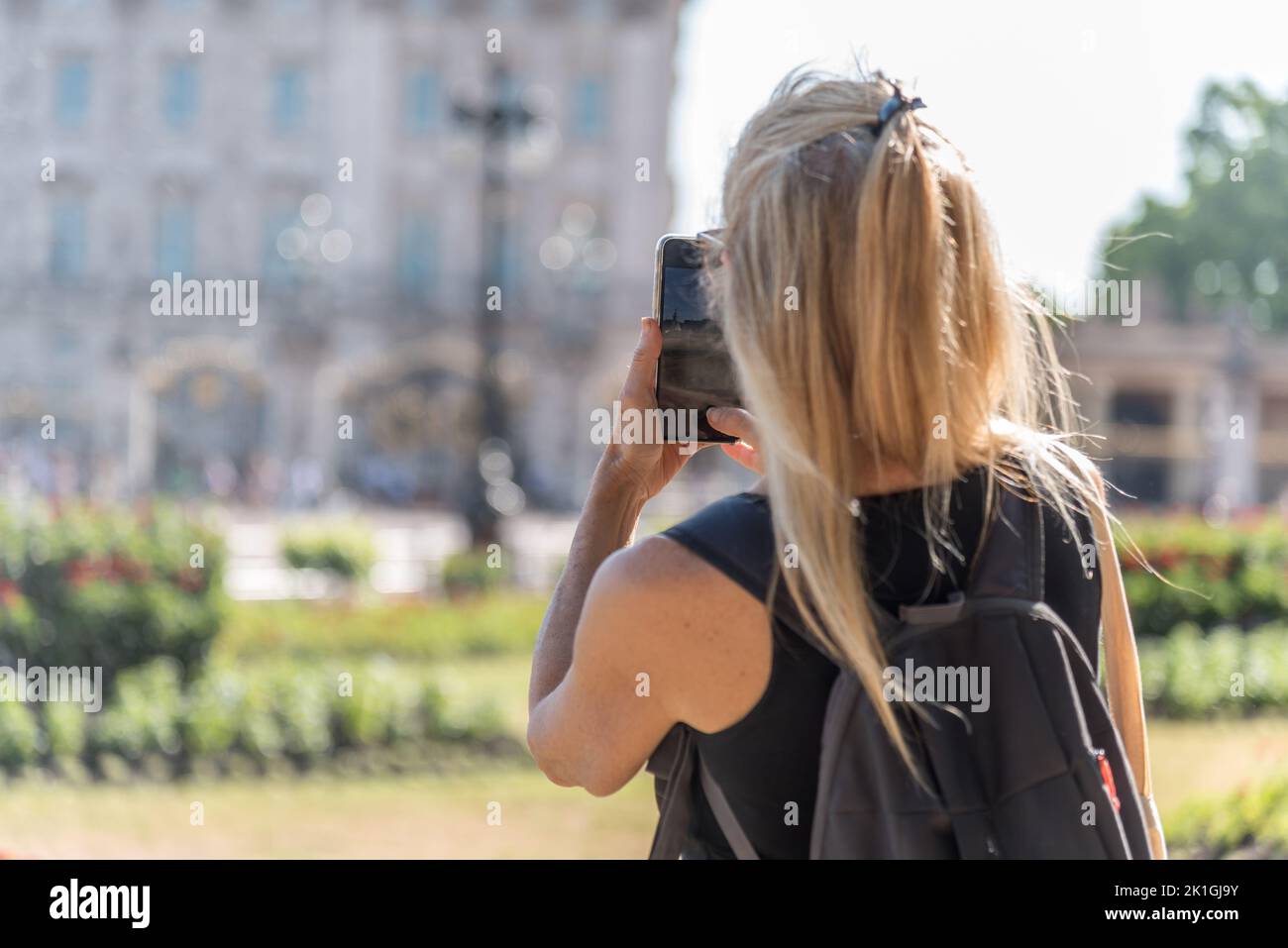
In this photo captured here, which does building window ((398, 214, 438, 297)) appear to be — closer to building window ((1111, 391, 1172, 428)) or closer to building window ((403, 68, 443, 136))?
building window ((403, 68, 443, 136))

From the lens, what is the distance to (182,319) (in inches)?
1273

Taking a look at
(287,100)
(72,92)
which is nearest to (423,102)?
(287,100)

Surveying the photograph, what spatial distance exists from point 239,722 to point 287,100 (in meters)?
31.4

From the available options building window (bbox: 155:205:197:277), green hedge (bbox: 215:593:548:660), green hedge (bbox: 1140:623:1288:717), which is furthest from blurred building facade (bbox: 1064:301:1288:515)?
green hedge (bbox: 215:593:548:660)

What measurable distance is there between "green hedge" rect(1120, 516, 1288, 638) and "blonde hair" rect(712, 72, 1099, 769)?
875cm

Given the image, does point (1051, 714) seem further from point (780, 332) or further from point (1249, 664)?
point (1249, 664)

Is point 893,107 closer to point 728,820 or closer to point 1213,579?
point 728,820

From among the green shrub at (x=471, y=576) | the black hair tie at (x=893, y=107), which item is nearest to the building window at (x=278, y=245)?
the green shrub at (x=471, y=576)

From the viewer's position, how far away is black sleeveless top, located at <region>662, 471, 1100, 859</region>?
49.9 inches

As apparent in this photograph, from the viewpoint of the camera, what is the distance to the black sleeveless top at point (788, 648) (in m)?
1.27

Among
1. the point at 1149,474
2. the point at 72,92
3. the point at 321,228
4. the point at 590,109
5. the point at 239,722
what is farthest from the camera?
the point at 1149,474

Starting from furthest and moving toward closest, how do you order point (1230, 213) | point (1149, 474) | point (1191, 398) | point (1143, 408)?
point (1143, 408) < point (1149, 474) < point (1191, 398) < point (1230, 213)

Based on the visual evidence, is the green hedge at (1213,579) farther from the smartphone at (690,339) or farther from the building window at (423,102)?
the building window at (423,102)

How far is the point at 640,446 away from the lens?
1555mm
